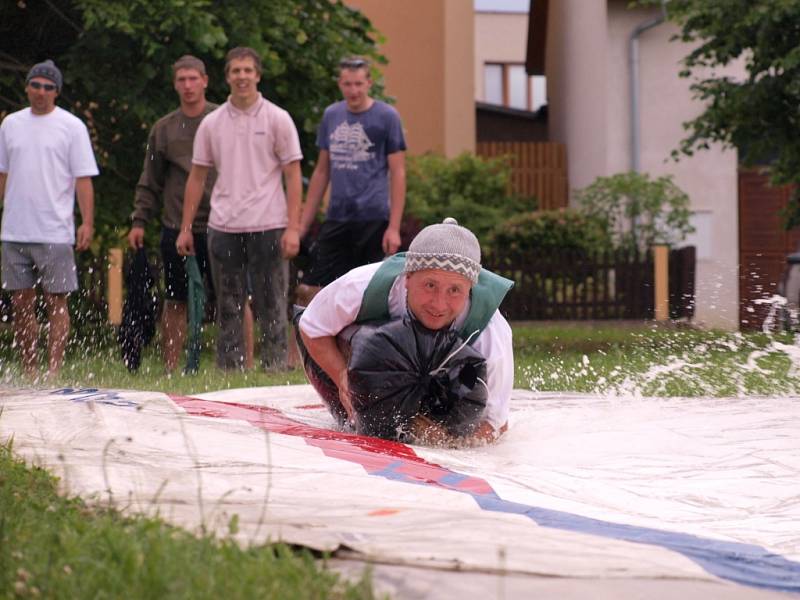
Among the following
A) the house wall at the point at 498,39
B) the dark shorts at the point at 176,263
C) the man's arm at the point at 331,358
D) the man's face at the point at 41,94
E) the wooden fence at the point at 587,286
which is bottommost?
the wooden fence at the point at 587,286

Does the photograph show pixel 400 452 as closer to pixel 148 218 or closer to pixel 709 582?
pixel 709 582

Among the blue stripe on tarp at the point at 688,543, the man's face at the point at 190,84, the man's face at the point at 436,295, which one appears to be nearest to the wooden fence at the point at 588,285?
the man's face at the point at 190,84

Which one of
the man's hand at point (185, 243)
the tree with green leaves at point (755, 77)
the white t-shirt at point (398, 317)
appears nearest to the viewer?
the white t-shirt at point (398, 317)

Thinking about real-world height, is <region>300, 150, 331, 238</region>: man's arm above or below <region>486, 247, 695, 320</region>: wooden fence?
above

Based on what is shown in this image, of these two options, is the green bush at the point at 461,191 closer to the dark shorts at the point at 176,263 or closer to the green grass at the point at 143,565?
the dark shorts at the point at 176,263

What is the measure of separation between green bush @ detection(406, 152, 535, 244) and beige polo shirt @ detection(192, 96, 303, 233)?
42.4 ft

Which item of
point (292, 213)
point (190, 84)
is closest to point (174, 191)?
point (190, 84)

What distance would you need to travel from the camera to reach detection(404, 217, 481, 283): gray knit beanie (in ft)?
19.5

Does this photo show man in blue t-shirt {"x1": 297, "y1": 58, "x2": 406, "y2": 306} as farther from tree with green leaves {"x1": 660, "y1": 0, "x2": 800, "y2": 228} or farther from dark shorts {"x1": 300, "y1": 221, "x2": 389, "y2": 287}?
tree with green leaves {"x1": 660, "y1": 0, "x2": 800, "y2": 228}

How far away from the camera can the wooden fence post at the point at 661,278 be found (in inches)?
758

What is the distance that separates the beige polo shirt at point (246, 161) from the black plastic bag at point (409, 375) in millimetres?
3848

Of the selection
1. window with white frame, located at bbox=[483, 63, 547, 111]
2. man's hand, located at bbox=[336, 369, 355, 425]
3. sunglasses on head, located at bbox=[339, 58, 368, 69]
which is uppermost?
window with white frame, located at bbox=[483, 63, 547, 111]

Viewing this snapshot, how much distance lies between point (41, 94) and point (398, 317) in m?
4.53

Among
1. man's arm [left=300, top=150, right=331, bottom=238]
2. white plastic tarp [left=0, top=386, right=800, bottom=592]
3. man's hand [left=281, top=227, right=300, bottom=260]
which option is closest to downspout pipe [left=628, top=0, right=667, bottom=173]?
man's arm [left=300, top=150, right=331, bottom=238]
